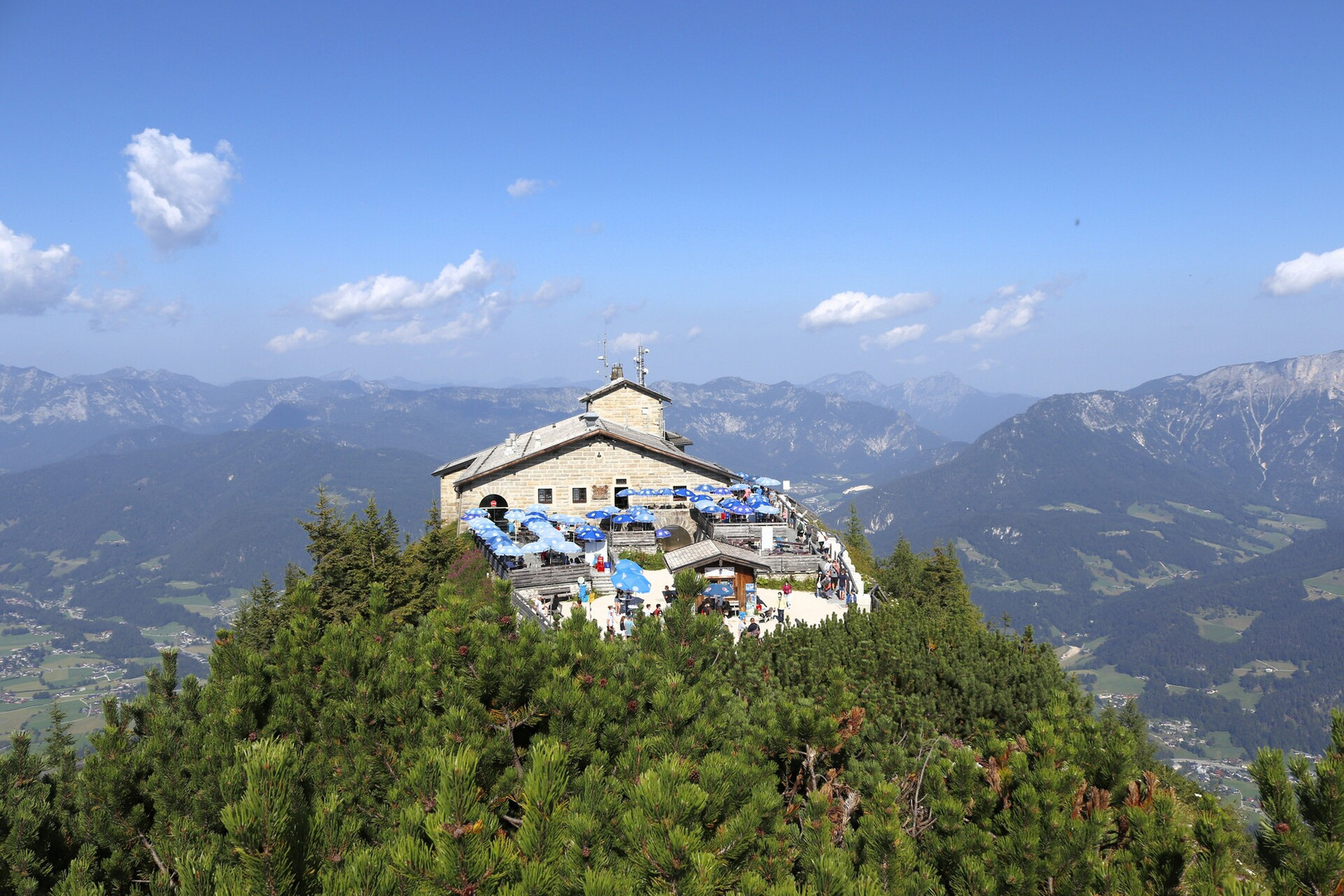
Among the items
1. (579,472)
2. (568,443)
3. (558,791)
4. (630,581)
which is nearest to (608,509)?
(579,472)

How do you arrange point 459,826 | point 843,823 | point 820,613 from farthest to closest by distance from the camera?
point 820,613, point 843,823, point 459,826

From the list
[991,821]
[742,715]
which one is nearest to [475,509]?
[742,715]

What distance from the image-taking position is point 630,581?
2450cm

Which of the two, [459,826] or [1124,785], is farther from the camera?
[1124,785]

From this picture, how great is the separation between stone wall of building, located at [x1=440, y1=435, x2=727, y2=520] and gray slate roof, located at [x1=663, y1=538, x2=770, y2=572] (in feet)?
45.3

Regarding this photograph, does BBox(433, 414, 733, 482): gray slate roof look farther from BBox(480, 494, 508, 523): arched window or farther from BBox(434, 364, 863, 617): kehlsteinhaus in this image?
BBox(480, 494, 508, 523): arched window

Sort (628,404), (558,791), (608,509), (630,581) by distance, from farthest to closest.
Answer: (628,404) → (608,509) → (630,581) → (558,791)

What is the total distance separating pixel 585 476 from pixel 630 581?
55.4 feet

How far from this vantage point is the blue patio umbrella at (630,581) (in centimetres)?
2433

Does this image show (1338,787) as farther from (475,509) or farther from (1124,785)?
(475,509)

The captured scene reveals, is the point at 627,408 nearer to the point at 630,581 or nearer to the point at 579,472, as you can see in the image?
the point at 579,472

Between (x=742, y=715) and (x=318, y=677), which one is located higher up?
(x=318, y=677)

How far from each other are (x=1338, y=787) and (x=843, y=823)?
12.5 feet

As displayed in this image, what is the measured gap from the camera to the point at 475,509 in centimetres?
3766
